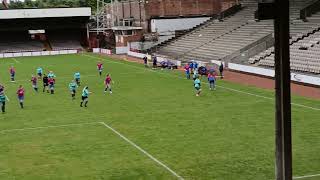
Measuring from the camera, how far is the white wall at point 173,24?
7750 centimetres

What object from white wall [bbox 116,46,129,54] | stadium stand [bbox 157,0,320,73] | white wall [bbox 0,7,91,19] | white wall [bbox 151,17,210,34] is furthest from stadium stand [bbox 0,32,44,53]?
stadium stand [bbox 157,0,320,73]

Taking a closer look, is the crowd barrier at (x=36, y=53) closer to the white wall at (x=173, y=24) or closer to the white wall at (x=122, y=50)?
the white wall at (x=122, y=50)

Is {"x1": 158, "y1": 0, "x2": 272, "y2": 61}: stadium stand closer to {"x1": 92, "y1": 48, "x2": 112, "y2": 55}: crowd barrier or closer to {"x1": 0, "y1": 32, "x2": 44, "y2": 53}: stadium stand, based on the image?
{"x1": 92, "y1": 48, "x2": 112, "y2": 55}: crowd barrier

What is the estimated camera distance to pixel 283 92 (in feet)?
45.3

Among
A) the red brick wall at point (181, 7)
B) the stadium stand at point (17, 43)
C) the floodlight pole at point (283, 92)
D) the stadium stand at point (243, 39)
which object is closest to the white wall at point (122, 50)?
the red brick wall at point (181, 7)

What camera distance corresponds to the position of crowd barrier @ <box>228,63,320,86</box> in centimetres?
3760

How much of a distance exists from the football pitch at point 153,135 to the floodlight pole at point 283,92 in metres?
3.05

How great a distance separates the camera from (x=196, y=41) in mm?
67625

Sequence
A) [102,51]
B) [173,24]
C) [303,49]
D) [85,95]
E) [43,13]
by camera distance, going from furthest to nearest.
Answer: [43,13] < [102,51] < [173,24] < [303,49] < [85,95]

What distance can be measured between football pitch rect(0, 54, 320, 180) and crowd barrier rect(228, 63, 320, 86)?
410 cm

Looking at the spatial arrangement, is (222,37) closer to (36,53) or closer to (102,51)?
(102,51)

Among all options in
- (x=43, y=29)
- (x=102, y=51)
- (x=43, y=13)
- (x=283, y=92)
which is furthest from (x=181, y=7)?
(x=283, y=92)

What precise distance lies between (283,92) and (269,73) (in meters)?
30.3

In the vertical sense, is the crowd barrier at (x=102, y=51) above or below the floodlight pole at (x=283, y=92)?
below
